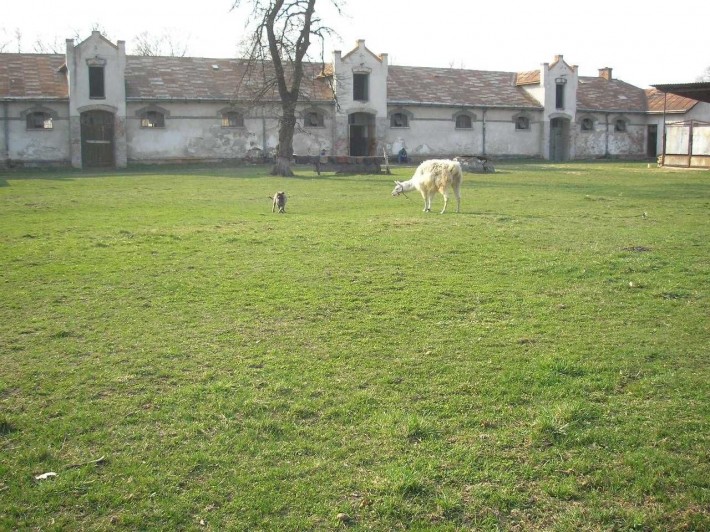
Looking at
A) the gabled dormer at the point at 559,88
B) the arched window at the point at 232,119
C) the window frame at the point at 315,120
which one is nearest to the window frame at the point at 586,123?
the gabled dormer at the point at 559,88

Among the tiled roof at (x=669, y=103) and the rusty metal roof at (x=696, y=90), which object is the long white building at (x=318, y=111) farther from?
the rusty metal roof at (x=696, y=90)

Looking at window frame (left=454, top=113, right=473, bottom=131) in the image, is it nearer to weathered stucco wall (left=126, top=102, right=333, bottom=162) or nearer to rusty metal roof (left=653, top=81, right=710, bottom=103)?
weathered stucco wall (left=126, top=102, right=333, bottom=162)

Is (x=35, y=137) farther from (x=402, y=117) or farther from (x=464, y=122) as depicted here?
(x=464, y=122)

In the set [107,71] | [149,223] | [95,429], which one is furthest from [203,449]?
[107,71]

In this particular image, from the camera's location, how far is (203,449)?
447 cm

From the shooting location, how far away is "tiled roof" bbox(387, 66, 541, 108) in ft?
149

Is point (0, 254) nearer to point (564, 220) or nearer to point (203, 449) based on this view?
point (203, 449)

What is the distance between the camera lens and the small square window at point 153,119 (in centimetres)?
3897

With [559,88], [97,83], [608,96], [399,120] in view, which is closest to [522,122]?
[559,88]

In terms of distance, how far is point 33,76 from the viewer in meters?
37.9

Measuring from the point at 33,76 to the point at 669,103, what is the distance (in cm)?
4148

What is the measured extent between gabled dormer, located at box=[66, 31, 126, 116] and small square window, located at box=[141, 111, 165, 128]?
1294 millimetres

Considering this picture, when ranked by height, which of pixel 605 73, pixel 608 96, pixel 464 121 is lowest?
pixel 464 121

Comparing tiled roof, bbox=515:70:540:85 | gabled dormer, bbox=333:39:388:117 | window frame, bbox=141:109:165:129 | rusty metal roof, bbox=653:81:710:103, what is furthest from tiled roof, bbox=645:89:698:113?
rusty metal roof, bbox=653:81:710:103
